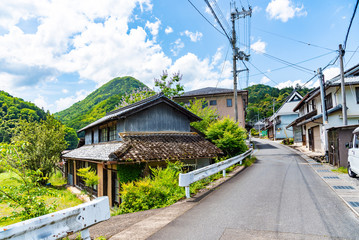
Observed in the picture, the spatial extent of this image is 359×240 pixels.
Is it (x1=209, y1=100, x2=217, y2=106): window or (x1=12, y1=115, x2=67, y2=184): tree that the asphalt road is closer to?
(x1=12, y1=115, x2=67, y2=184): tree

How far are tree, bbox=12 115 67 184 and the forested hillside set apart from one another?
6127 cm

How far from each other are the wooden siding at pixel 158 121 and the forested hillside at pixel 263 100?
60.3m

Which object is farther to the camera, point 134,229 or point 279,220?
point 279,220

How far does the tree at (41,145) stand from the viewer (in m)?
23.8

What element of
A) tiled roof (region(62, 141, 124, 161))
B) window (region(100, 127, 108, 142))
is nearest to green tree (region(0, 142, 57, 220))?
tiled roof (region(62, 141, 124, 161))

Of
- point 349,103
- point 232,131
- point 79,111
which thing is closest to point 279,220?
point 232,131

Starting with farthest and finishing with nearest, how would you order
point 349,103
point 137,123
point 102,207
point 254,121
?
point 254,121 < point 349,103 < point 137,123 < point 102,207

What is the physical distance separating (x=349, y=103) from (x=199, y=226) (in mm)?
21181

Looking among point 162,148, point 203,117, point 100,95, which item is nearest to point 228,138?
point 162,148

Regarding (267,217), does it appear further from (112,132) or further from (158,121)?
(112,132)

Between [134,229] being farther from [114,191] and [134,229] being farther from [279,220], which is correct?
[114,191]

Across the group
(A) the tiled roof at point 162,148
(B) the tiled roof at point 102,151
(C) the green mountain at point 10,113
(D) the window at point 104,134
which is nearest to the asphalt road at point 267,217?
(A) the tiled roof at point 162,148

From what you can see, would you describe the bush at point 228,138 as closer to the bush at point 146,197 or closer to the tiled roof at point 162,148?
the tiled roof at point 162,148

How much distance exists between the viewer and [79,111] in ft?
258
